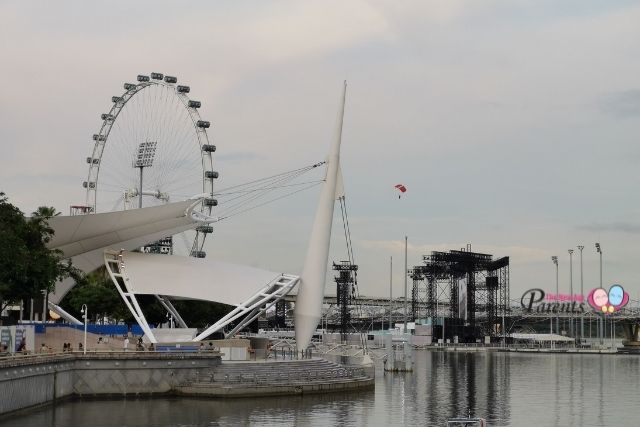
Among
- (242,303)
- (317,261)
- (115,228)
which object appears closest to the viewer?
(242,303)

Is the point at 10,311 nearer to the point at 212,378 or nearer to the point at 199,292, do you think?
the point at 199,292

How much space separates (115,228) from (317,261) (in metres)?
17.5

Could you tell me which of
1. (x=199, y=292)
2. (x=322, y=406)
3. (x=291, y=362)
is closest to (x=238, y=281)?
(x=199, y=292)

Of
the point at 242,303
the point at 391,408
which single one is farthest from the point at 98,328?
the point at 391,408

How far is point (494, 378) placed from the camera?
96.8m

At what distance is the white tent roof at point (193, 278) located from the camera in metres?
81.1

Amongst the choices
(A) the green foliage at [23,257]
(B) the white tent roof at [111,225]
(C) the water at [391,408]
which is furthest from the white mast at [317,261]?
(A) the green foliage at [23,257]

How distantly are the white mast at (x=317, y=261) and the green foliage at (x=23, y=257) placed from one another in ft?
69.1

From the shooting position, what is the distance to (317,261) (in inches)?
3366

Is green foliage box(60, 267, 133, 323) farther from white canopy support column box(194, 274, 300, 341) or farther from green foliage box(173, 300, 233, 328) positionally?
white canopy support column box(194, 274, 300, 341)

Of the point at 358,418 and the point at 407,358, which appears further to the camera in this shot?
the point at 407,358

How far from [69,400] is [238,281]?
82.6 ft

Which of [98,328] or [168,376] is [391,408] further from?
[98,328]

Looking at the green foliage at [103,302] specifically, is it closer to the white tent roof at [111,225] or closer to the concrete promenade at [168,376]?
the white tent roof at [111,225]
